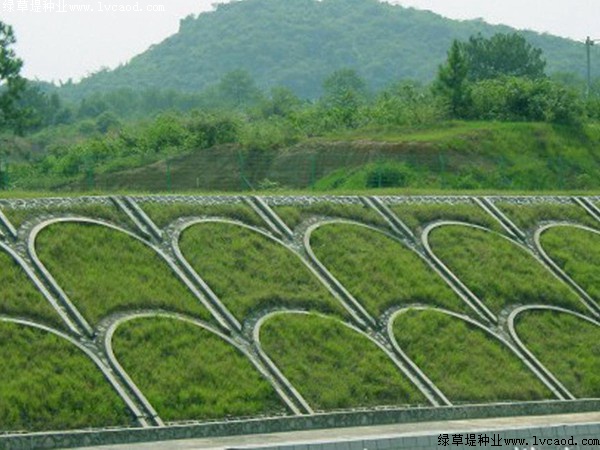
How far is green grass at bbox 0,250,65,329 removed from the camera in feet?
90.9

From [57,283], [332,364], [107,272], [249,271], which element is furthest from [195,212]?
[332,364]

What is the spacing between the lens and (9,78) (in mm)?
51688

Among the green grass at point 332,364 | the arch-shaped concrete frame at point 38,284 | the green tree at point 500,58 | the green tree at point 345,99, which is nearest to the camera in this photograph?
the arch-shaped concrete frame at point 38,284

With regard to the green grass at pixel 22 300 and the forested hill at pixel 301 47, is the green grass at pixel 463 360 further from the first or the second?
the forested hill at pixel 301 47

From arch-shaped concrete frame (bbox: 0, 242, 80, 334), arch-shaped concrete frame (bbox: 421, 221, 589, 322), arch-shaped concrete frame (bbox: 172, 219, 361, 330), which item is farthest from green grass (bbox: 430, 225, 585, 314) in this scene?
→ arch-shaped concrete frame (bbox: 0, 242, 80, 334)

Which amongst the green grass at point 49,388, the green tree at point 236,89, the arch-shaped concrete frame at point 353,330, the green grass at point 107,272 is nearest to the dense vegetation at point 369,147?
the green grass at point 107,272

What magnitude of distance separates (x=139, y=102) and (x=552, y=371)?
10556 centimetres

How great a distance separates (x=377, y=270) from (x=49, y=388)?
34.4ft

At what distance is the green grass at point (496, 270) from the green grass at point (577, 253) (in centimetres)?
84

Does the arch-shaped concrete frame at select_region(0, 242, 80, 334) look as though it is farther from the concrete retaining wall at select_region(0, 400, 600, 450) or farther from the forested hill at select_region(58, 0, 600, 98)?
the forested hill at select_region(58, 0, 600, 98)

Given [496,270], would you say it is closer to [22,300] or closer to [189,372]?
[189,372]

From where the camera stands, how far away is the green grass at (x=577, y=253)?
3688 cm

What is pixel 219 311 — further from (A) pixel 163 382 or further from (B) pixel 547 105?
(B) pixel 547 105

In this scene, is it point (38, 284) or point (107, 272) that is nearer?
point (38, 284)
